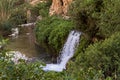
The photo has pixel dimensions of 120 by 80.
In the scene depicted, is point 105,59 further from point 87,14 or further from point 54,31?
point 54,31

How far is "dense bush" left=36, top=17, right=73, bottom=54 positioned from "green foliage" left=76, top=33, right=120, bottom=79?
18.0ft

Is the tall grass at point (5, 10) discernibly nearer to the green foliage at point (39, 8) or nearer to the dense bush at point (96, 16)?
the green foliage at point (39, 8)

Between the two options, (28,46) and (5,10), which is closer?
(28,46)

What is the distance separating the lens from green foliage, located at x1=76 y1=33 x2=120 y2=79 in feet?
19.8

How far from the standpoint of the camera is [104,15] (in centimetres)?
923

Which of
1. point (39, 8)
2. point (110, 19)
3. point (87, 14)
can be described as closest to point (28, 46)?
point (39, 8)

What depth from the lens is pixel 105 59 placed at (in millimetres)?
Result: 6094

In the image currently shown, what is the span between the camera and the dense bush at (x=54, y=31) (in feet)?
40.1

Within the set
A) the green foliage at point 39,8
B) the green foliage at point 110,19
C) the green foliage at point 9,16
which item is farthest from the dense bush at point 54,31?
the green foliage at point 9,16

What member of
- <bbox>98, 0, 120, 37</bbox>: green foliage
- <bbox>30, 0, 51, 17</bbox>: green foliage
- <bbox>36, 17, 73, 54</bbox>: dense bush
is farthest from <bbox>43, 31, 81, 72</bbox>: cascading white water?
<bbox>30, 0, 51, 17</bbox>: green foliage

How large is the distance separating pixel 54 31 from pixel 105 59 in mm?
6817

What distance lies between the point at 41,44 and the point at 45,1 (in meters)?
6.15

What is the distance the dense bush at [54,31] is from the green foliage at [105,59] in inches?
216

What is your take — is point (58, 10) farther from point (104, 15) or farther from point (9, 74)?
point (9, 74)
